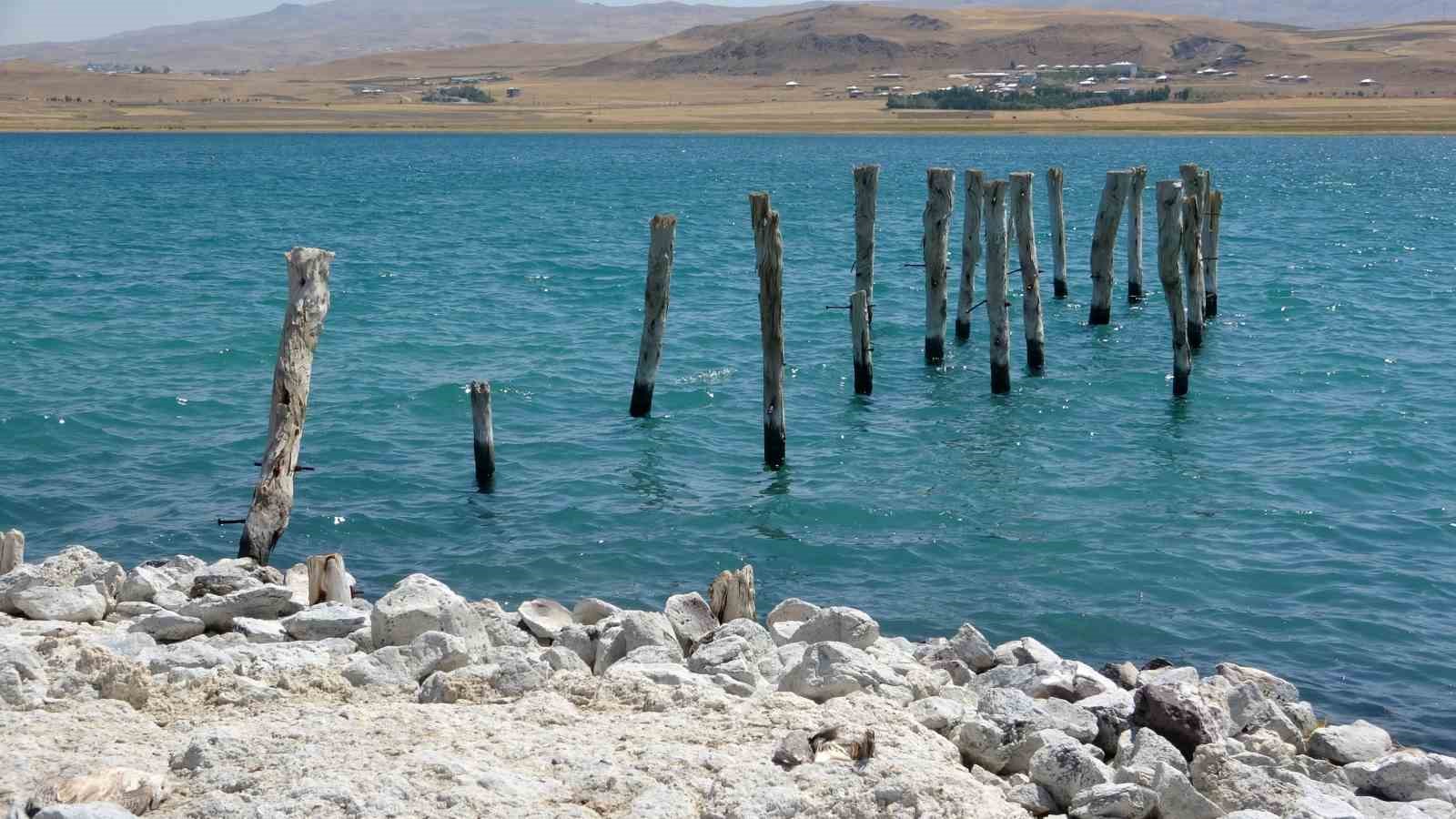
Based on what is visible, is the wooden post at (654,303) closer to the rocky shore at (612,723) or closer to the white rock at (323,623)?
the rocky shore at (612,723)

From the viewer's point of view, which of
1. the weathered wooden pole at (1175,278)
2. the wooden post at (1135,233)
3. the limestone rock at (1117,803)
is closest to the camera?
the limestone rock at (1117,803)

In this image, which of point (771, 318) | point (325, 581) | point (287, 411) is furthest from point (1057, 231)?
point (325, 581)

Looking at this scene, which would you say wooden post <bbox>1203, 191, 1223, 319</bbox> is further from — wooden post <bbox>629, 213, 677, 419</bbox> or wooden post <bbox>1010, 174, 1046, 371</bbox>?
wooden post <bbox>629, 213, 677, 419</bbox>

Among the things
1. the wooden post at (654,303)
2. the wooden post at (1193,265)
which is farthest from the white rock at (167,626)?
the wooden post at (1193,265)

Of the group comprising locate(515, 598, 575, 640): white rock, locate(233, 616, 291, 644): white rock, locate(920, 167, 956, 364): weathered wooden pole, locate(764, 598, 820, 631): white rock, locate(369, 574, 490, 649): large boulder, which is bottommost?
locate(764, 598, 820, 631): white rock

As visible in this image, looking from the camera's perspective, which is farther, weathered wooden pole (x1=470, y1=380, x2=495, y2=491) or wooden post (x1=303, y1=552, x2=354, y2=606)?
weathered wooden pole (x1=470, y1=380, x2=495, y2=491)

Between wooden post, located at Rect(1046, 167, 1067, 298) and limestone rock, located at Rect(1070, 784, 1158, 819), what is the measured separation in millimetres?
20453

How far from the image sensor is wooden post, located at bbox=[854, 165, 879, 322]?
22406 millimetres

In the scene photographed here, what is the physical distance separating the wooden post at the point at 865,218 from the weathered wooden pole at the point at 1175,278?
404cm

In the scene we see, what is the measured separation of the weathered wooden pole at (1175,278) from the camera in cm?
2073

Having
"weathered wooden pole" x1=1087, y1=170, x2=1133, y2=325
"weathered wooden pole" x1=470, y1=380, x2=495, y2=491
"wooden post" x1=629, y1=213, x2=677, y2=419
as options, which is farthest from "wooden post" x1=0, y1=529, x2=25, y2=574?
"weathered wooden pole" x1=1087, y1=170, x2=1133, y2=325

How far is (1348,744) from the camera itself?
9.12 m

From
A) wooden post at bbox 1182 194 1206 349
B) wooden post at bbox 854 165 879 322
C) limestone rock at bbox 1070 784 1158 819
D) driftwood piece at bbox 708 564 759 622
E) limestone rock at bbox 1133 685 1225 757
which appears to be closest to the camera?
limestone rock at bbox 1070 784 1158 819

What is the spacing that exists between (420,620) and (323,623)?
0.87m
